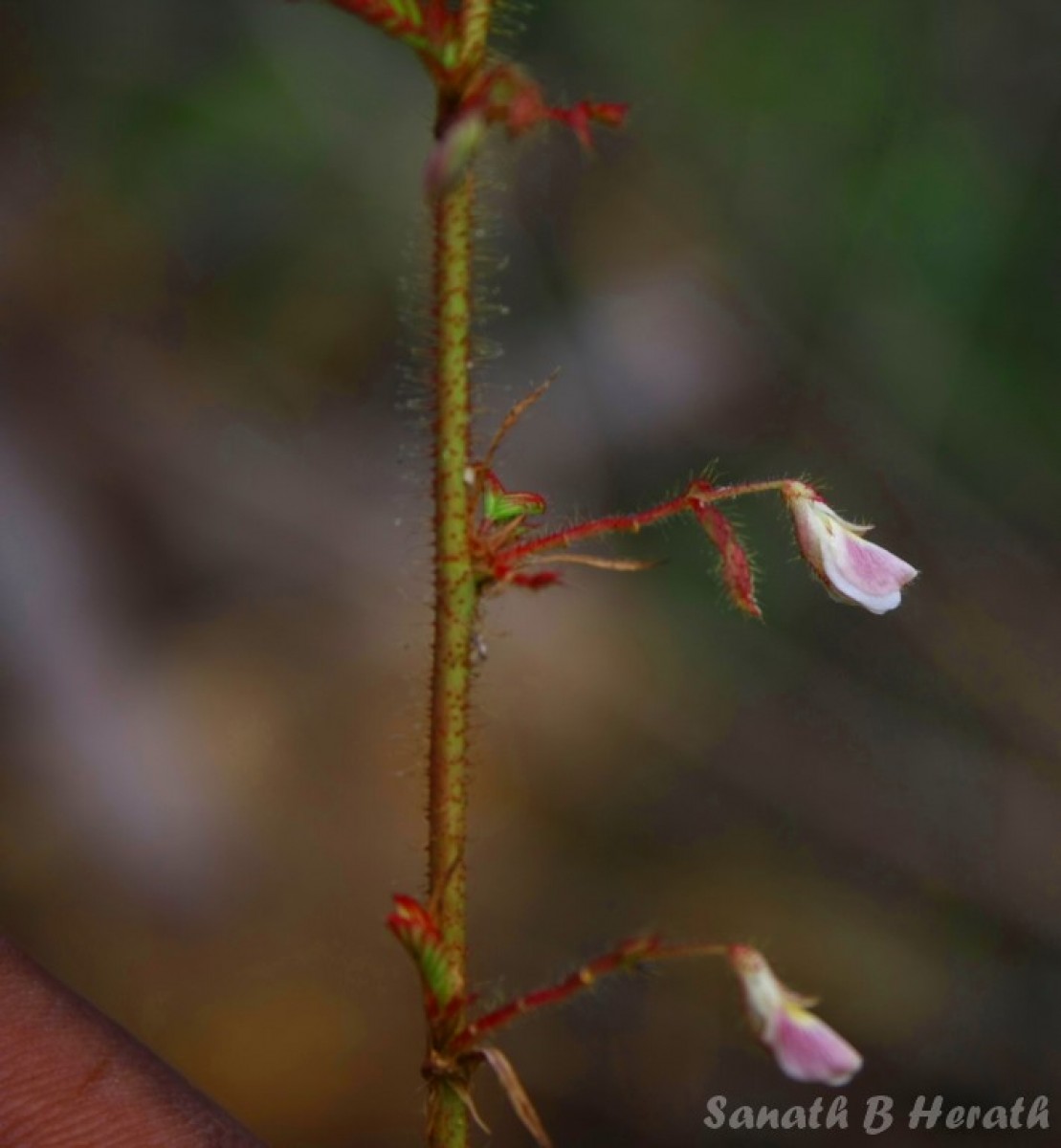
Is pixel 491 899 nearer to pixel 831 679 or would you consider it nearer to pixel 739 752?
pixel 739 752

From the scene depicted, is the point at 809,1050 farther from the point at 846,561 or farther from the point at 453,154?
the point at 453,154

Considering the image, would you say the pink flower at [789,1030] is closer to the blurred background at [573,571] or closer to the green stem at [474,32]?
the green stem at [474,32]

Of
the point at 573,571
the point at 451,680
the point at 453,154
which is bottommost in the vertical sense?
the point at 573,571

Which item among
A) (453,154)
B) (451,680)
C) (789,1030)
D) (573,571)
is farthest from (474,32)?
(573,571)

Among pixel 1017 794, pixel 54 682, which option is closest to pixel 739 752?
pixel 1017 794

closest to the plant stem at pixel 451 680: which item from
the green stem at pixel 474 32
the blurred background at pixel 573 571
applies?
the green stem at pixel 474 32

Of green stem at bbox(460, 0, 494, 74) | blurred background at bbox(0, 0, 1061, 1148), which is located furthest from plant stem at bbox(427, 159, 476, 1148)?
blurred background at bbox(0, 0, 1061, 1148)
